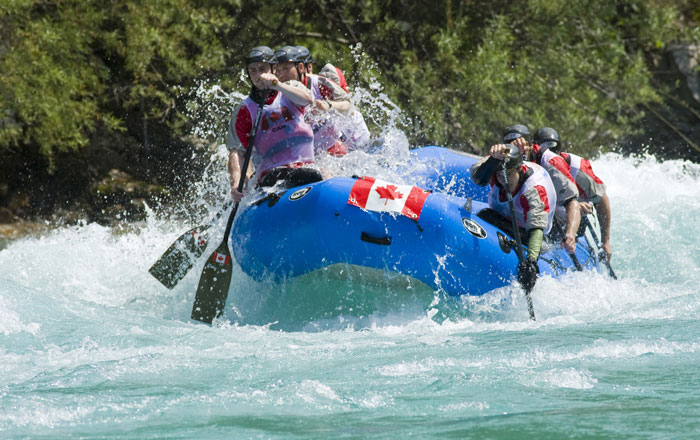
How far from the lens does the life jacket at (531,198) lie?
584cm

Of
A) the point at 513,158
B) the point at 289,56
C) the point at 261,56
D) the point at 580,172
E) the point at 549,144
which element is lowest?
the point at 513,158

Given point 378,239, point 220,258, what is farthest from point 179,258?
point 378,239

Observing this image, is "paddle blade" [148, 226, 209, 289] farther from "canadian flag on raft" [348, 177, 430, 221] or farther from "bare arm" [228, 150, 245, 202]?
"canadian flag on raft" [348, 177, 430, 221]

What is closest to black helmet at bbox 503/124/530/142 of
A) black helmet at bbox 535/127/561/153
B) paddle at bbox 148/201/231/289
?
black helmet at bbox 535/127/561/153

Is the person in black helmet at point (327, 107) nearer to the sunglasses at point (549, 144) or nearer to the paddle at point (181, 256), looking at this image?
the paddle at point (181, 256)

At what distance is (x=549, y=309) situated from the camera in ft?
18.9

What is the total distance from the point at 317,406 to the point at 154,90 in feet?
28.1

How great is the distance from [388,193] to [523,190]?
1.04 m

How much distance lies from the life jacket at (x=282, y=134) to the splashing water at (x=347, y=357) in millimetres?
334

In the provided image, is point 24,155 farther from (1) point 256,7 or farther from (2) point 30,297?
(2) point 30,297

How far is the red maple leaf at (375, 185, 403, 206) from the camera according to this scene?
5.31m

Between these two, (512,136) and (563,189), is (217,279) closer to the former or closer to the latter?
(512,136)

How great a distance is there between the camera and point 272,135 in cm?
595

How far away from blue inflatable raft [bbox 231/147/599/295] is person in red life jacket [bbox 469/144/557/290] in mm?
253
